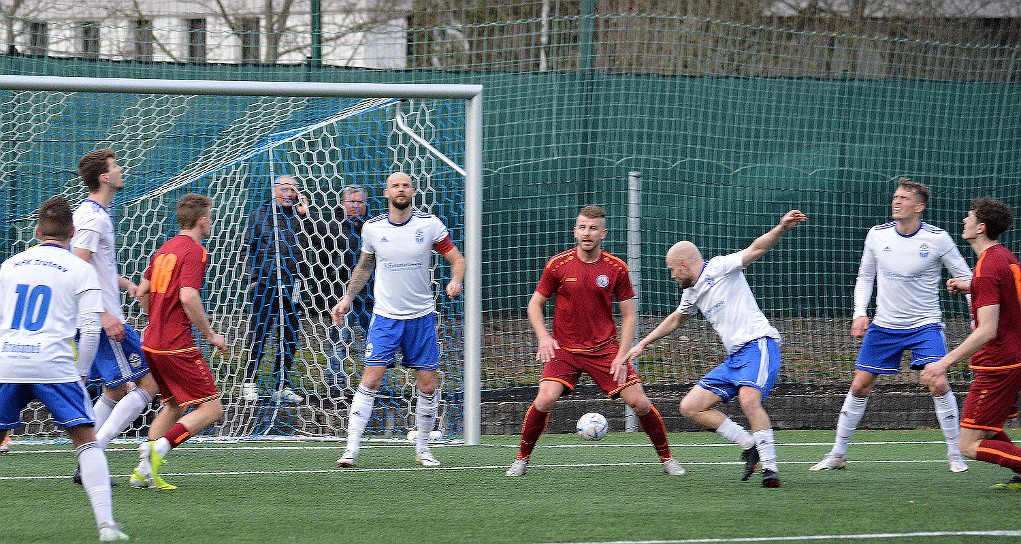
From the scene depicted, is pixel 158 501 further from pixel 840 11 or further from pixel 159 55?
pixel 840 11

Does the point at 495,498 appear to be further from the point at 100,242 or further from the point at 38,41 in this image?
the point at 38,41

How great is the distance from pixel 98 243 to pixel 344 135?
3.35 m

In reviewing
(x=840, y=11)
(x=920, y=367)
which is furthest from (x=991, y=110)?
(x=920, y=367)

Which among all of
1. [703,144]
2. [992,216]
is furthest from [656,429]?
[703,144]

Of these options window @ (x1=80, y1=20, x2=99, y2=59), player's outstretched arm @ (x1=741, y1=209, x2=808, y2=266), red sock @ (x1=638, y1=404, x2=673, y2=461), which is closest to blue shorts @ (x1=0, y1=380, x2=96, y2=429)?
red sock @ (x1=638, y1=404, x2=673, y2=461)

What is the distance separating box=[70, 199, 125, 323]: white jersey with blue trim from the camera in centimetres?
661

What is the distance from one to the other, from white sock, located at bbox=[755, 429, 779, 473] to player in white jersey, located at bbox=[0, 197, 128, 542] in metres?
3.51

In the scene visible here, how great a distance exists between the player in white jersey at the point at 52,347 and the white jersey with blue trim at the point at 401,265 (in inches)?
117

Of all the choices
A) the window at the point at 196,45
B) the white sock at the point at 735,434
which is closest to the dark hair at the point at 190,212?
the white sock at the point at 735,434

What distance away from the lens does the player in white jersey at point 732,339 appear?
Answer: 6.69 metres

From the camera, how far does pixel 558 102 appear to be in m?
11.2

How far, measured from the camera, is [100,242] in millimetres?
6691

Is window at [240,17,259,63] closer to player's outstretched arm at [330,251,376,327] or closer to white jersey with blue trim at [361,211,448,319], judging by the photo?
player's outstretched arm at [330,251,376,327]

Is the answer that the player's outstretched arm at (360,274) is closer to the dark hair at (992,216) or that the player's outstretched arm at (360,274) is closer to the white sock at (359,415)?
the white sock at (359,415)
